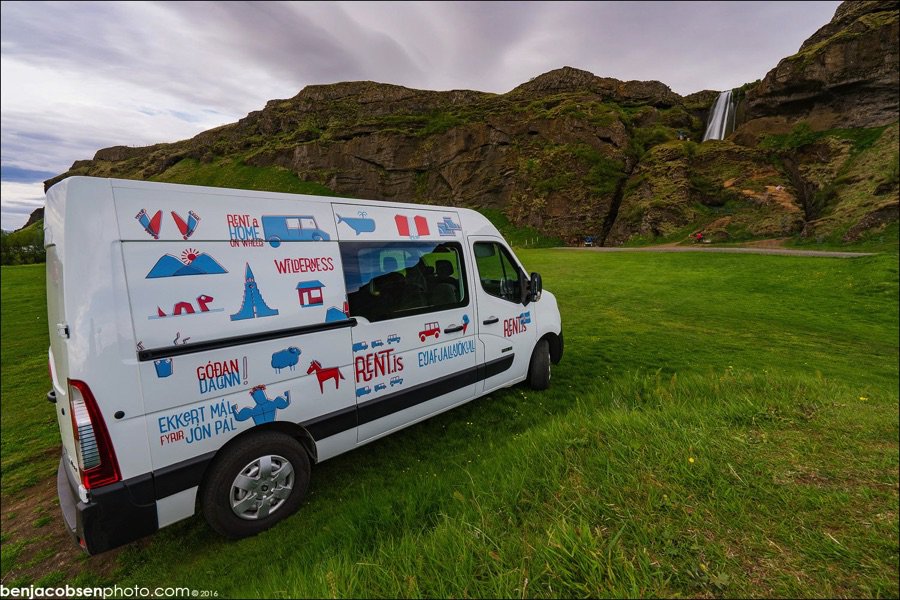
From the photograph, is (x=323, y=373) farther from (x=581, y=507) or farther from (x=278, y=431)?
(x=581, y=507)

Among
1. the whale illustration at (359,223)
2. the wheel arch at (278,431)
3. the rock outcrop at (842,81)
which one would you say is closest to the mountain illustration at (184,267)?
the whale illustration at (359,223)

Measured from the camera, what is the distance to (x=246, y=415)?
10.1ft

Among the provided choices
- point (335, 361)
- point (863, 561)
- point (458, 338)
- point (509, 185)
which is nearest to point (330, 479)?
A: point (335, 361)

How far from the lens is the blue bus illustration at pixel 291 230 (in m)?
3.29

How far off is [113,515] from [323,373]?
161cm

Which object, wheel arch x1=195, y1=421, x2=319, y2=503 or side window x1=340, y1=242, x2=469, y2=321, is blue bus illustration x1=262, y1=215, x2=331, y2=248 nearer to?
side window x1=340, y1=242, x2=469, y2=321

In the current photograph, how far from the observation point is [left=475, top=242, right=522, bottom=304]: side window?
16.7 feet

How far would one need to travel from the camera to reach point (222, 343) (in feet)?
9.65

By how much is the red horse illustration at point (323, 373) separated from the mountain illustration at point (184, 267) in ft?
3.44

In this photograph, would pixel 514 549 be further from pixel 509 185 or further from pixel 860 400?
pixel 509 185

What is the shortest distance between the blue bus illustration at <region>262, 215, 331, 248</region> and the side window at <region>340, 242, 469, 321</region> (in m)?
0.29

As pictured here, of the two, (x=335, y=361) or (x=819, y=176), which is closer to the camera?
(x=335, y=361)

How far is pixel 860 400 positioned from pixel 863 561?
325 cm

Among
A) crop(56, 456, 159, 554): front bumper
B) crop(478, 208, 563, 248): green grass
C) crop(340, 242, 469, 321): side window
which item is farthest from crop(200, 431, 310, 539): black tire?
crop(478, 208, 563, 248): green grass
